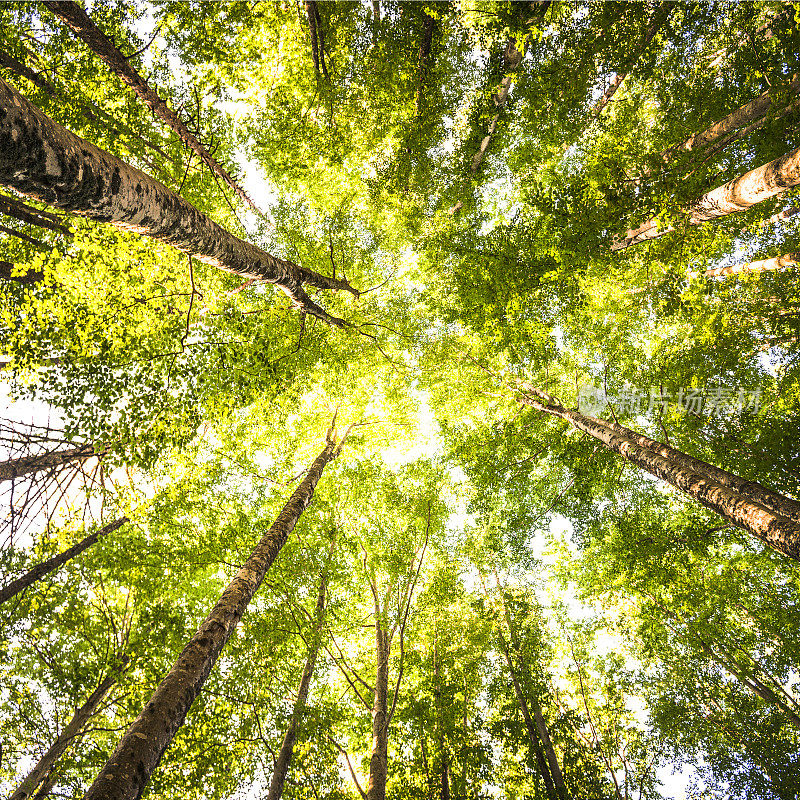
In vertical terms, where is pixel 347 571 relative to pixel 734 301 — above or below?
Answer: below

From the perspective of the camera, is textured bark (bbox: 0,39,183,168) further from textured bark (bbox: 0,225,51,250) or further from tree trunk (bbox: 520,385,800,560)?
tree trunk (bbox: 520,385,800,560)

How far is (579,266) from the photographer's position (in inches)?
296

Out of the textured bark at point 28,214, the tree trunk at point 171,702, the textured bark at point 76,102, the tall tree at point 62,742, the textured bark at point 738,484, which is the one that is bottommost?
the tall tree at point 62,742

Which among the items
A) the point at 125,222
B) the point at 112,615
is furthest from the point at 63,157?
the point at 112,615

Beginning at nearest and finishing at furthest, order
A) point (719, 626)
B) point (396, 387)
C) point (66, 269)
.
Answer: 1. point (66, 269)
2. point (719, 626)
3. point (396, 387)

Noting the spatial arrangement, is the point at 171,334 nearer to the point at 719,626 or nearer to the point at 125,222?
the point at 125,222

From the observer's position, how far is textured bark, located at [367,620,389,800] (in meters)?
5.85

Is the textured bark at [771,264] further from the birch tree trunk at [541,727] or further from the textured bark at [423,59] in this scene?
the birch tree trunk at [541,727]

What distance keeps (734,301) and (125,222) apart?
13.5 meters

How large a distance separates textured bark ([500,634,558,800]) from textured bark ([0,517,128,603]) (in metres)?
10.6

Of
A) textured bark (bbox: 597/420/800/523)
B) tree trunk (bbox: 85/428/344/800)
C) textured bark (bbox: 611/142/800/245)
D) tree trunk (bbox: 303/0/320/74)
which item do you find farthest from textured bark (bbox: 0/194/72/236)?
textured bark (bbox: 597/420/800/523)

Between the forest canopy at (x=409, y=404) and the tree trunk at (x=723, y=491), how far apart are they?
0.21 ft

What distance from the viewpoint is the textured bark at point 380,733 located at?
5848 mm

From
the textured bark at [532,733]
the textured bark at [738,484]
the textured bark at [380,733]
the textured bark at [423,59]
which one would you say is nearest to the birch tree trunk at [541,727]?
the textured bark at [532,733]
